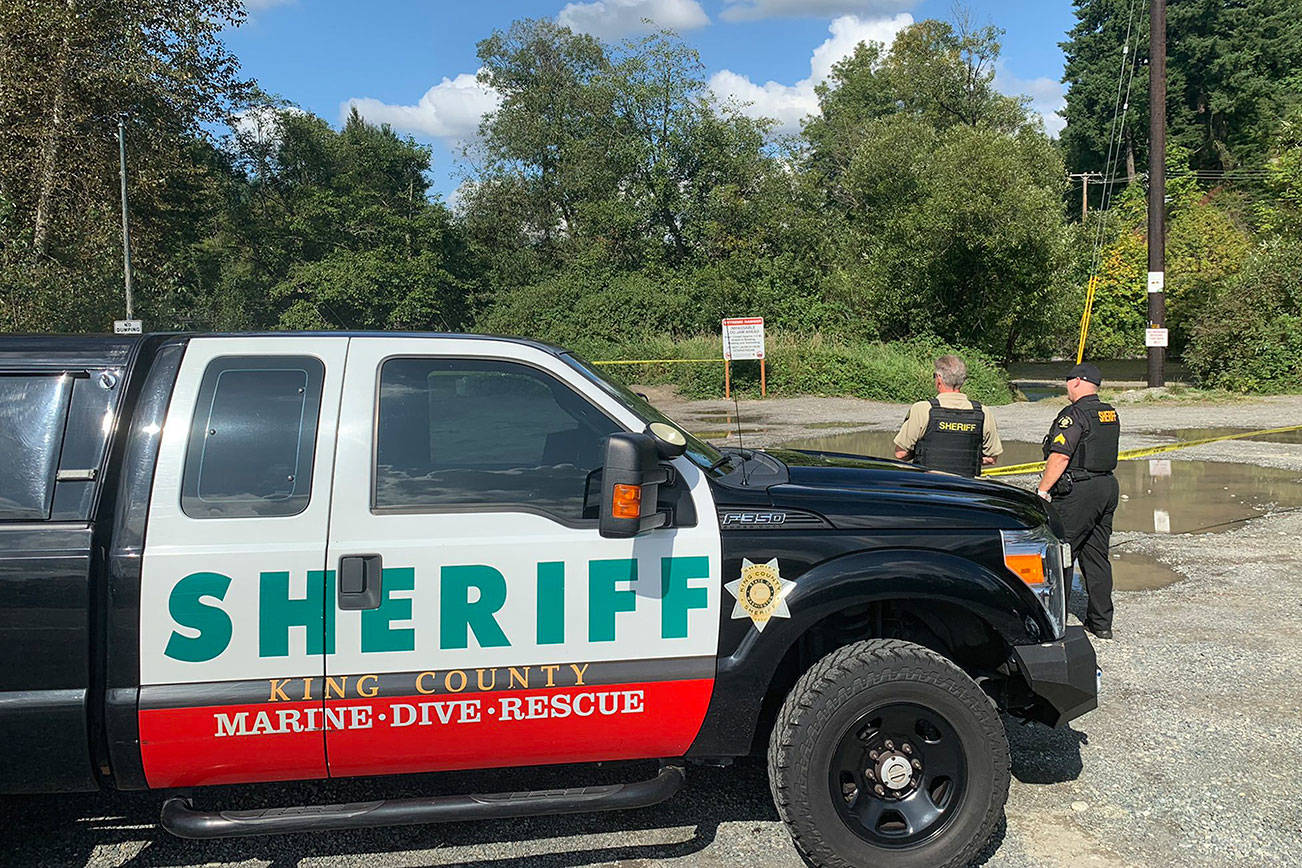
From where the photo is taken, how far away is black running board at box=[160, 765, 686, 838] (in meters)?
3.03

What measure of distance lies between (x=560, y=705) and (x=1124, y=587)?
556cm

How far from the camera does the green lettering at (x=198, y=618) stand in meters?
3.02

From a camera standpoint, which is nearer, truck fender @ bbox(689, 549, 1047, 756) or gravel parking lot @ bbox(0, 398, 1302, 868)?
truck fender @ bbox(689, 549, 1047, 756)

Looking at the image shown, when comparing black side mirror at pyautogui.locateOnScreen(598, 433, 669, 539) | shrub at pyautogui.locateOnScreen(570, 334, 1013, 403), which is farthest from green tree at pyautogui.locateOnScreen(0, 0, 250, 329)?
black side mirror at pyautogui.locateOnScreen(598, 433, 669, 539)

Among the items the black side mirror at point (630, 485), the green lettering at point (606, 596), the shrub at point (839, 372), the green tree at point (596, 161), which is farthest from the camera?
the green tree at point (596, 161)

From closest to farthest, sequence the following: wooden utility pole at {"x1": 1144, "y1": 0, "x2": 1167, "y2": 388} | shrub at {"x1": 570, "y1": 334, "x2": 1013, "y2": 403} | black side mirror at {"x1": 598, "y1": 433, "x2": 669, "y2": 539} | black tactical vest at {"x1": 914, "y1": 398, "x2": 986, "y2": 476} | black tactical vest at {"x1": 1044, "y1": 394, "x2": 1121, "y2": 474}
Answer: black side mirror at {"x1": 598, "y1": 433, "x2": 669, "y2": 539} → black tactical vest at {"x1": 1044, "y1": 394, "x2": 1121, "y2": 474} → black tactical vest at {"x1": 914, "y1": 398, "x2": 986, "y2": 476} → wooden utility pole at {"x1": 1144, "y1": 0, "x2": 1167, "y2": 388} → shrub at {"x1": 570, "y1": 334, "x2": 1013, "y2": 403}

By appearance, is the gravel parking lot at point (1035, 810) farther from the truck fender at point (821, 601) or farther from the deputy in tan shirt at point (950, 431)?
the deputy in tan shirt at point (950, 431)

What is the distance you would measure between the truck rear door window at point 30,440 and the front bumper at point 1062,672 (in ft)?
10.9

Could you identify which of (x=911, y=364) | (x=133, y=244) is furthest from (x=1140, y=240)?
(x=133, y=244)

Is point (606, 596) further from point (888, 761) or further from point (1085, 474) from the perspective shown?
point (1085, 474)

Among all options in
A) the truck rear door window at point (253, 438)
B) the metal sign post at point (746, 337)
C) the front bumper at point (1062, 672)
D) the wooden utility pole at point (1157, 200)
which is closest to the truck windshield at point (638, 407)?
the truck rear door window at point (253, 438)

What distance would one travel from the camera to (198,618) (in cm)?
303

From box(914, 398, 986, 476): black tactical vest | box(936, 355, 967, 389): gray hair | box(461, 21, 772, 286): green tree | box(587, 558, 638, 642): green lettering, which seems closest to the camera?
box(587, 558, 638, 642): green lettering

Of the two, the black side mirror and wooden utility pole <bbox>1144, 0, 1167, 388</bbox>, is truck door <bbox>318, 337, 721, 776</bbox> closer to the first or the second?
the black side mirror
